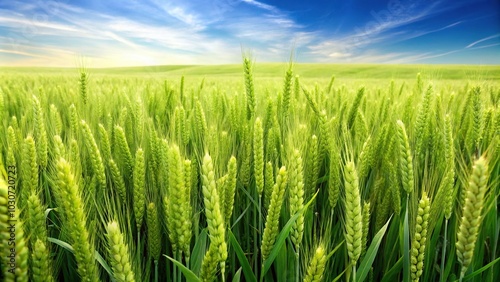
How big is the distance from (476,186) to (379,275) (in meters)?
0.61

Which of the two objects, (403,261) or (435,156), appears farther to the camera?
(435,156)

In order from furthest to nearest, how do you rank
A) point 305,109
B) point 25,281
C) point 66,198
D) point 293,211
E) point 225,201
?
point 305,109 < point 225,201 < point 293,211 < point 66,198 < point 25,281

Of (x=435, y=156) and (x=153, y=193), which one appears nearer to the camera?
(x=153, y=193)

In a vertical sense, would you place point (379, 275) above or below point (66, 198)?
below

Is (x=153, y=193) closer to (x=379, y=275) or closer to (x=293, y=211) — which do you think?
(x=293, y=211)

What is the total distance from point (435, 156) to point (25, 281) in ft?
4.92

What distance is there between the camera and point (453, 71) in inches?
990

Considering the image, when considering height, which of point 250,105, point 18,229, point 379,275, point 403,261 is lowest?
point 379,275

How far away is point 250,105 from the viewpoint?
60.3 inches

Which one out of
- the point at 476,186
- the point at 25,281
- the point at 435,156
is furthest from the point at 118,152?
the point at 435,156

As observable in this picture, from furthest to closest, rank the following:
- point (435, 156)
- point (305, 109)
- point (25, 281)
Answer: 1. point (305, 109)
2. point (435, 156)
3. point (25, 281)

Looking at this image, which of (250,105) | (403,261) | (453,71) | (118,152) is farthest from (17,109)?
(453,71)

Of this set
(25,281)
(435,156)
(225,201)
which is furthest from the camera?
(435,156)

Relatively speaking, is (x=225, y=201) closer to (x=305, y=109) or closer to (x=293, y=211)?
(x=293, y=211)
